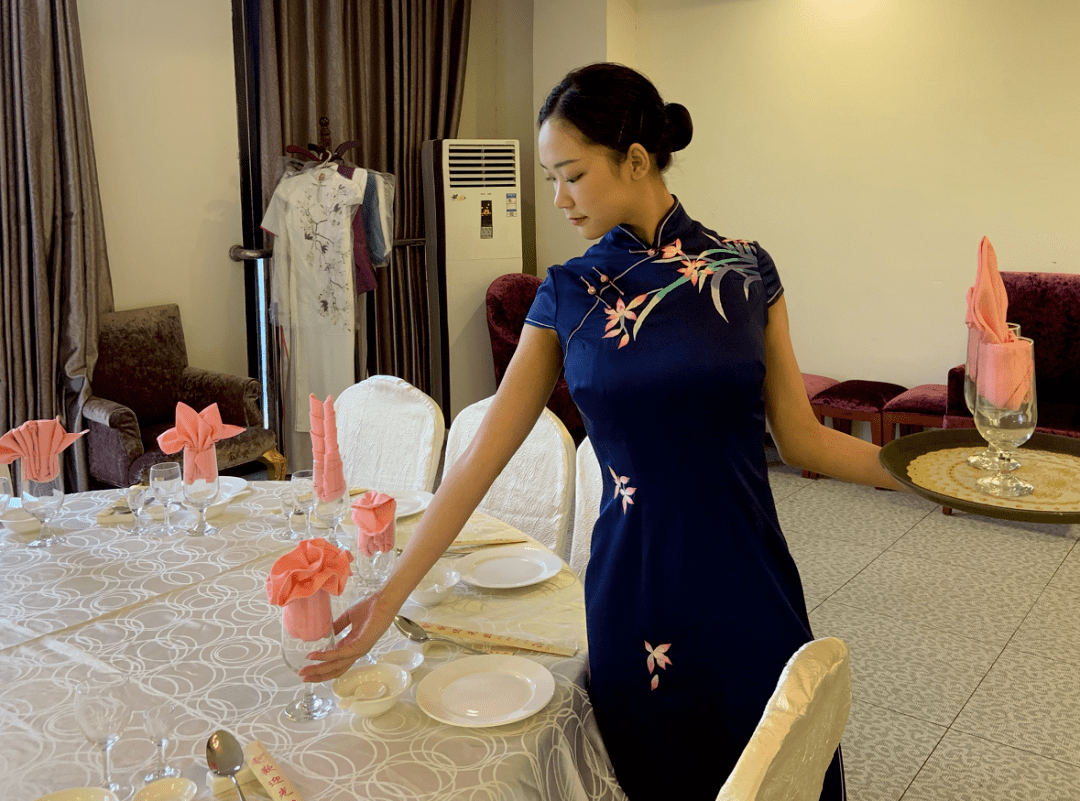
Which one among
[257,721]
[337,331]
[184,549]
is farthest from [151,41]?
[257,721]

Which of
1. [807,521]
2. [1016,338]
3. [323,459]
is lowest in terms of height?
[807,521]

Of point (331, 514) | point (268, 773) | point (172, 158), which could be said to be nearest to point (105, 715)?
point (268, 773)

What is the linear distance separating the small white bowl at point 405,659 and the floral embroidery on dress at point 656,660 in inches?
13.1

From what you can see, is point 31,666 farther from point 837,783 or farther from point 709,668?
point 837,783

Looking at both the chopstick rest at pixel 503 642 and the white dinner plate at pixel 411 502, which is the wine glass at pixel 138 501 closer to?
the white dinner plate at pixel 411 502

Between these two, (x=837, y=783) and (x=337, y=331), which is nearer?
(x=837, y=783)

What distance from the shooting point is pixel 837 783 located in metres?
1.35

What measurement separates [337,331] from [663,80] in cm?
246

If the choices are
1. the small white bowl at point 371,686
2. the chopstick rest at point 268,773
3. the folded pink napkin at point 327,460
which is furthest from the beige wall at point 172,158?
the chopstick rest at point 268,773

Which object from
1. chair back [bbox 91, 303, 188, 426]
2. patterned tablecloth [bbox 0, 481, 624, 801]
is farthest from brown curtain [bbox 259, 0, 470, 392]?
patterned tablecloth [bbox 0, 481, 624, 801]

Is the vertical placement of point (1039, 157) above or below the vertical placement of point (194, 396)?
above

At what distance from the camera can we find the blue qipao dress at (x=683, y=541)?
4.37 feet

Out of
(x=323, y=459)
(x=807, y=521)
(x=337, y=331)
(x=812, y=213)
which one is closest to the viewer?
(x=323, y=459)

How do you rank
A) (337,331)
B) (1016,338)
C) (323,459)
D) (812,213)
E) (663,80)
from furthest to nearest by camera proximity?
(663,80)
(812,213)
(337,331)
(323,459)
(1016,338)
